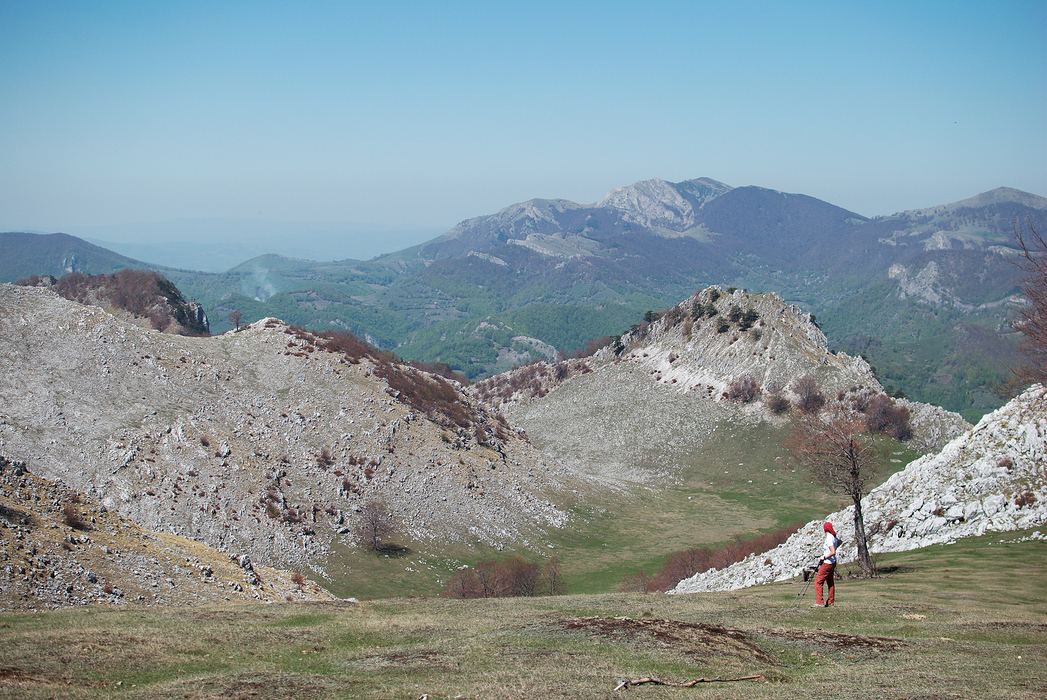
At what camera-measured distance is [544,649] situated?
19969mm

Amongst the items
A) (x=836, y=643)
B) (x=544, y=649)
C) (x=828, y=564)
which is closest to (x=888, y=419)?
(x=828, y=564)

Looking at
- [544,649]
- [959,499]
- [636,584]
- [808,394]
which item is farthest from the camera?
[808,394]

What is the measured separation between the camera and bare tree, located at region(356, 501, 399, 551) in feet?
210

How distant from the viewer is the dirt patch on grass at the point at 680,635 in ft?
63.2

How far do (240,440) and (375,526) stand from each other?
656 inches

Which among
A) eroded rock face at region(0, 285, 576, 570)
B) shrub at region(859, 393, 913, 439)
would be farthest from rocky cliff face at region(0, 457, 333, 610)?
shrub at region(859, 393, 913, 439)

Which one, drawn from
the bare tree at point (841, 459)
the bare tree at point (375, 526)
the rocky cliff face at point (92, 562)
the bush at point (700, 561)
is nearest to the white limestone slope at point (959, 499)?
the bare tree at point (841, 459)

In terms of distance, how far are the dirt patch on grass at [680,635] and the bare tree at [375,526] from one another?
4376 centimetres

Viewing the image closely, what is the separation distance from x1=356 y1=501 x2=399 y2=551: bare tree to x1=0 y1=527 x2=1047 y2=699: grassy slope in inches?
1462

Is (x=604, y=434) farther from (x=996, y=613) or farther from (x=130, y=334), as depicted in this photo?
(x=996, y=613)

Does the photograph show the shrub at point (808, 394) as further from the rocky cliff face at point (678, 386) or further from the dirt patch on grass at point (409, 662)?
the dirt patch on grass at point (409, 662)

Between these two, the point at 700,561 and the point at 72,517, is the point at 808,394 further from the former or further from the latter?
the point at 72,517

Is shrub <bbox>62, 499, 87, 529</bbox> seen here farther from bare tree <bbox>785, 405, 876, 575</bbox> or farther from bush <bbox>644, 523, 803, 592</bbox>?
bush <bbox>644, 523, 803, 592</bbox>

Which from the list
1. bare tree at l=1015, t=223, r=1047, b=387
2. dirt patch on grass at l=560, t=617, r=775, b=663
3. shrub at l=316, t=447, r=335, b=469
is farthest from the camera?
shrub at l=316, t=447, r=335, b=469
